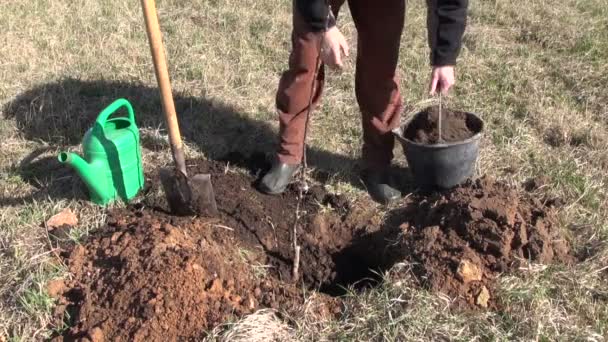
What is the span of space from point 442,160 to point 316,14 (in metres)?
1.04

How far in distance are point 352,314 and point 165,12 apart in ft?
13.7

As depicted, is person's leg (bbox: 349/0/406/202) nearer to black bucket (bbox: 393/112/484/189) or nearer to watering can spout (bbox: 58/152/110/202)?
black bucket (bbox: 393/112/484/189)

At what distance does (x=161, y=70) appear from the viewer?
311 centimetres

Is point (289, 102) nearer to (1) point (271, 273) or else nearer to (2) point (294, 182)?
(2) point (294, 182)

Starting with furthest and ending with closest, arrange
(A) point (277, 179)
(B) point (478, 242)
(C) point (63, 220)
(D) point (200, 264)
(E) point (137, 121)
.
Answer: (E) point (137, 121) → (A) point (277, 179) → (C) point (63, 220) → (B) point (478, 242) → (D) point (200, 264)

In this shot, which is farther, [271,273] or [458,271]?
[271,273]

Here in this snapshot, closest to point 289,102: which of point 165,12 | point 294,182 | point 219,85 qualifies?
point 294,182

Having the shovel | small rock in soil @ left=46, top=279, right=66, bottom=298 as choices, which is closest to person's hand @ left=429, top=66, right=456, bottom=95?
the shovel

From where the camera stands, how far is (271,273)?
327 centimetres

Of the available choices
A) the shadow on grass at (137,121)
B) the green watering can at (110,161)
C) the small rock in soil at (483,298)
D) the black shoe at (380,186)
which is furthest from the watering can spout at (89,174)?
the small rock in soil at (483,298)

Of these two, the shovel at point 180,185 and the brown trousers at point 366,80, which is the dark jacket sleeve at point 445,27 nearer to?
the brown trousers at point 366,80

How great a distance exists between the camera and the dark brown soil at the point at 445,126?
3.65 metres

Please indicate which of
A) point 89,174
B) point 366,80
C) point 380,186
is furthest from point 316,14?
point 89,174

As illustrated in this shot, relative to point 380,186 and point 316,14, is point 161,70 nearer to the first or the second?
point 316,14
